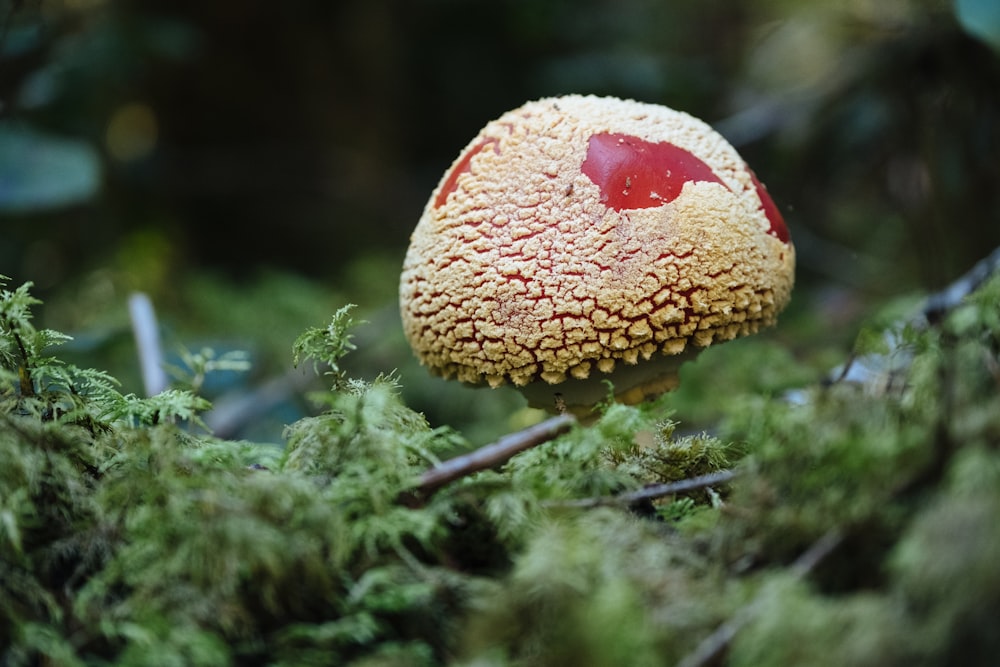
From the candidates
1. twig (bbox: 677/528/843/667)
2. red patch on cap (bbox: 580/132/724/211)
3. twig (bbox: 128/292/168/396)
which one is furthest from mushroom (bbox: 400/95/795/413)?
twig (bbox: 128/292/168/396)

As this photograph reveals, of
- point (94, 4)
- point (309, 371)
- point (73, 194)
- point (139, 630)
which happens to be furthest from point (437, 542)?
point (94, 4)

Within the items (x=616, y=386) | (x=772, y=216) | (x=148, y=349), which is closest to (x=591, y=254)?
(x=616, y=386)

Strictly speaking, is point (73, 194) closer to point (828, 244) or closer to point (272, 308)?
point (272, 308)

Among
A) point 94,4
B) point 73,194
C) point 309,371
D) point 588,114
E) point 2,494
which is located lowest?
point 2,494

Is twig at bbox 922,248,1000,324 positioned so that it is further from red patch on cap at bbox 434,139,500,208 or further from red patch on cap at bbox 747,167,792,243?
red patch on cap at bbox 434,139,500,208

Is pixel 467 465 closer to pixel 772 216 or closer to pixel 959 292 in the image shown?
pixel 772 216

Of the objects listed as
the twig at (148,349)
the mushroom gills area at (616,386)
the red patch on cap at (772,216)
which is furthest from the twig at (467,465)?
the twig at (148,349)

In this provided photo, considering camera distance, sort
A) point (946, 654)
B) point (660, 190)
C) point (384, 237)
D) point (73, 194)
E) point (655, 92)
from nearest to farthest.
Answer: point (946, 654)
point (660, 190)
point (73, 194)
point (655, 92)
point (384, 237)

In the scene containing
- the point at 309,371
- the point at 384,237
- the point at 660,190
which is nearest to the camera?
the point at 660,190
